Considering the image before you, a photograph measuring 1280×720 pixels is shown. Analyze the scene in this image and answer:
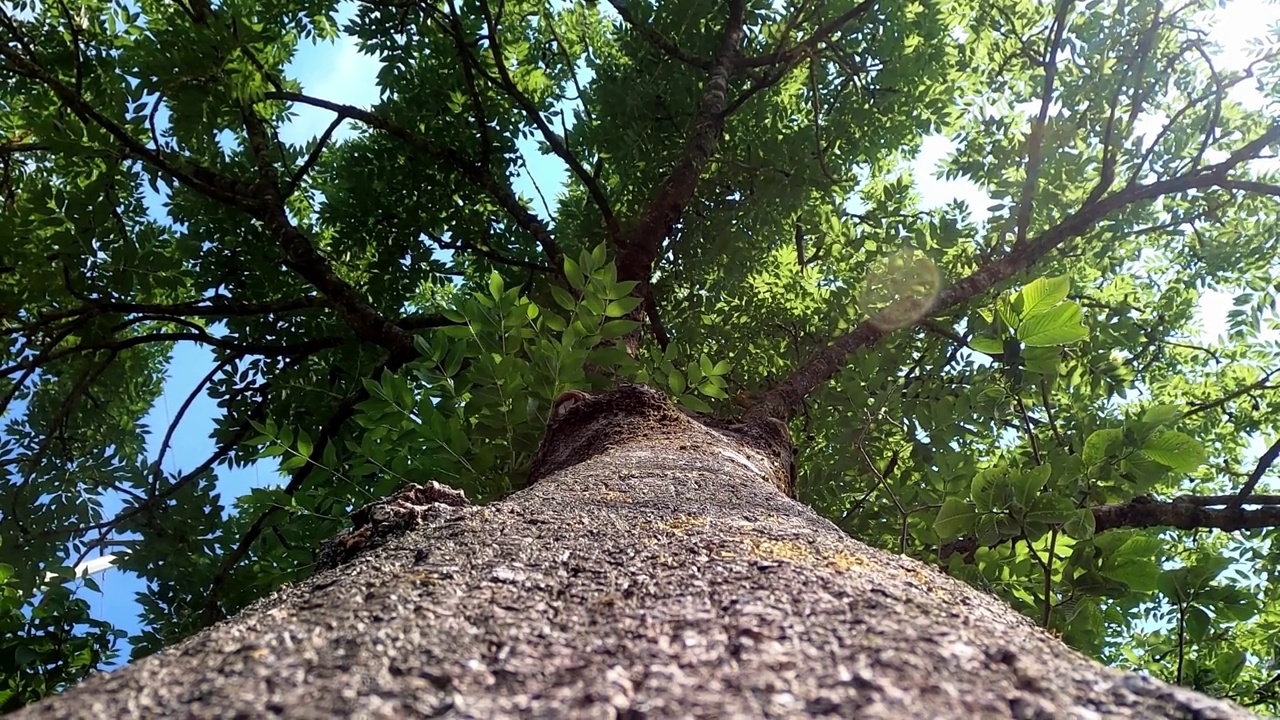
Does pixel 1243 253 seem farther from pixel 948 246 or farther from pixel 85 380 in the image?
pixel 85 380

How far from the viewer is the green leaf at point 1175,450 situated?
1.70 meters

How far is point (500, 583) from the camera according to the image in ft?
2.71

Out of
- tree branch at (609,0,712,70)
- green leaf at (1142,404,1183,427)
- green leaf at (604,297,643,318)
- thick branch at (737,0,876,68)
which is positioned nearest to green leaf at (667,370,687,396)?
green leaf at (604,297,643,318)

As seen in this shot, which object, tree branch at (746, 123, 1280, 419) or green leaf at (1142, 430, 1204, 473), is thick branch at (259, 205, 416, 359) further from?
green leaf at (1142, 430, 1204, 473)

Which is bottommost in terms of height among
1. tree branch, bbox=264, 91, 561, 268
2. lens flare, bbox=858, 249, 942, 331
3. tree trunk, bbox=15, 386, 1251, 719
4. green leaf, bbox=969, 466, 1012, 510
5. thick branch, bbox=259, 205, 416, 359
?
tree trunk, bbox=15, 386, 1251, 719

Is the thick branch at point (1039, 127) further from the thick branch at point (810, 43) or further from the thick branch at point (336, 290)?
the thick branch at point (336, 290)

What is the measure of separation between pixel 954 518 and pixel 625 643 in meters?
1.45

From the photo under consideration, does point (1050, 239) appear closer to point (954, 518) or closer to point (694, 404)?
point (694, 404)

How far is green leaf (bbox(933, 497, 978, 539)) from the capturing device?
6.05ft

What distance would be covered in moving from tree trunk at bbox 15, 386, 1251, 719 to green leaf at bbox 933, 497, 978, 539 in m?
0.89

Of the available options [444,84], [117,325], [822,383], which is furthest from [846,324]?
[117,325]

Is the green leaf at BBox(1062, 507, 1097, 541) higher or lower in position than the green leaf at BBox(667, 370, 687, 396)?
lower

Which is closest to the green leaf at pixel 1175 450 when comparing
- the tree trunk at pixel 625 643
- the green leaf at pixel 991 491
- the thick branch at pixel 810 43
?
the green leaf at pixel 991 491

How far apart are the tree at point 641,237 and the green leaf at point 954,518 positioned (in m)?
1.02
